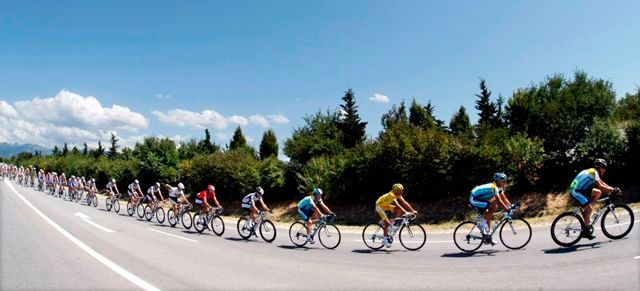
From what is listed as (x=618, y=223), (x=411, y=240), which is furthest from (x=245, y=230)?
(x=618, y=223)

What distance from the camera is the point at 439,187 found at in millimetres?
19578

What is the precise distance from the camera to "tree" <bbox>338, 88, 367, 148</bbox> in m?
39.5

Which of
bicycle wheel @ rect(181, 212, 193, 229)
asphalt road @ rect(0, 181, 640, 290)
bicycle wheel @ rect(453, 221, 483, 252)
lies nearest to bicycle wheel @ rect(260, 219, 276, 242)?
asphalt road @ rect(0, 181, 640, 290)

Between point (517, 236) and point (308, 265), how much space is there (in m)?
5.38

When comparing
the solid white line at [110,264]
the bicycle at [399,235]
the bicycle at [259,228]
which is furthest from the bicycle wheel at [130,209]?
the bicycle at [399,235]

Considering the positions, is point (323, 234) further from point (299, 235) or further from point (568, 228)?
point (568, 228)

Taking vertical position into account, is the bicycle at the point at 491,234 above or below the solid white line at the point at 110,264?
above

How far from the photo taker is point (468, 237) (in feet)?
32.6

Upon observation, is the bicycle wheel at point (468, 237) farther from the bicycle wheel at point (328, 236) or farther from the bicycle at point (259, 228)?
the bicycle at point (259, 228)

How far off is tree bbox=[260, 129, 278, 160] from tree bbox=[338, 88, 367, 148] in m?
18.1

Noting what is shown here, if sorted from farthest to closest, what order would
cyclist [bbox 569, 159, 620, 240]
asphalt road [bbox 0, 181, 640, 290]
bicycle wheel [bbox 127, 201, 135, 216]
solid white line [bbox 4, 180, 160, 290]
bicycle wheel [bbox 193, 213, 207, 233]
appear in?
bicycle wheel [bbox 127, 201, 135, 216] → bicycle wheel [bbox 193, 213, 207, 233] → cyclist [bbox 569, 159, 620, 240] → solid white line [bbox 4, 180, 160, 290] → asphalt road [bbox 0, 181, 640, 290]

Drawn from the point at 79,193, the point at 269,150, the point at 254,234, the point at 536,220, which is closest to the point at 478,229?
the point at 536,220

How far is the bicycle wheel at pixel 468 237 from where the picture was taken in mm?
9914

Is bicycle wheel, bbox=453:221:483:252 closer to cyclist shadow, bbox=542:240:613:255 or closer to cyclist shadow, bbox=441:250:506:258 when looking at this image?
cyclist shadow, bbox=441:250:506:258
